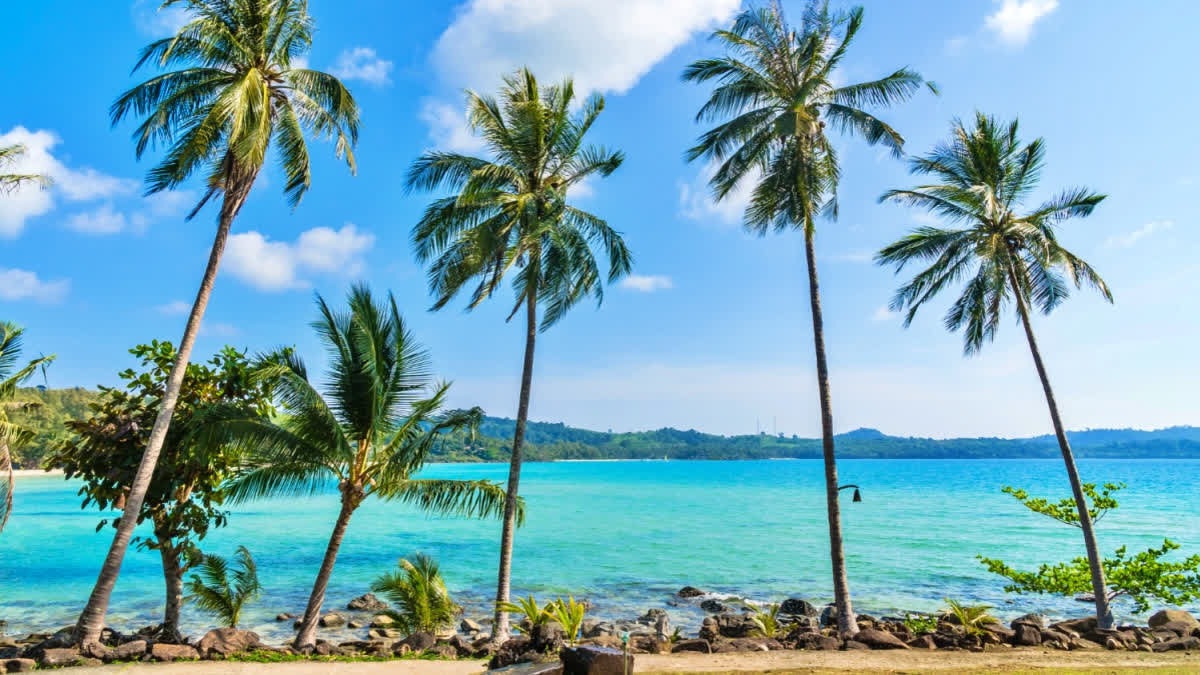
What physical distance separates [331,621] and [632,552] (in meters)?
17.0

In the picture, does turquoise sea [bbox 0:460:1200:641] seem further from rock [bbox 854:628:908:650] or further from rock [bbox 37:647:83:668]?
rock [bbox 37:647:83:668]

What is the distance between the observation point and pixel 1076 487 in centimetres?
1340

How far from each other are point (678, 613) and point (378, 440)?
11754 millimetres

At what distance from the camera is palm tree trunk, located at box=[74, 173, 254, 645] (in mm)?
10031

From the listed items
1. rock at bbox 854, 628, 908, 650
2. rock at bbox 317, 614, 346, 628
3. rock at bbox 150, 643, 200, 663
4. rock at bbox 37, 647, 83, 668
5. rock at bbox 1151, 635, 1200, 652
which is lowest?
rock at bbox 317, 614, 346, 628

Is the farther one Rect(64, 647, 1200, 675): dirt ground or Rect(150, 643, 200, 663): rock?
Rect(150, 643, 200, 663): rock

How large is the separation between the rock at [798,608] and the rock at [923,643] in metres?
7.89

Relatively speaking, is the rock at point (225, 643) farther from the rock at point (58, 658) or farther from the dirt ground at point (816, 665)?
the rock at point (58, 658)

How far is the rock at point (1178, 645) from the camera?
11109mm

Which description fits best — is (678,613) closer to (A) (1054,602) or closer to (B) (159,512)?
(A) (1054,602)

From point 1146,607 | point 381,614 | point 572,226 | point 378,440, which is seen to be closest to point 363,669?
point 378,440

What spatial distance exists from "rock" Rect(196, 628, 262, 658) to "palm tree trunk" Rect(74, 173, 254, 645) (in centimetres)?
155

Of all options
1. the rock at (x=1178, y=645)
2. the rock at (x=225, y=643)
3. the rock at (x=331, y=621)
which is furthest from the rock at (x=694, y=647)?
the rock at (x=331, y=621)

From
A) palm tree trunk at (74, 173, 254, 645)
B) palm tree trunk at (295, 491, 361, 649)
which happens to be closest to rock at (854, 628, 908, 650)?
palm tree trunk at (295, 491, 361, 649)
